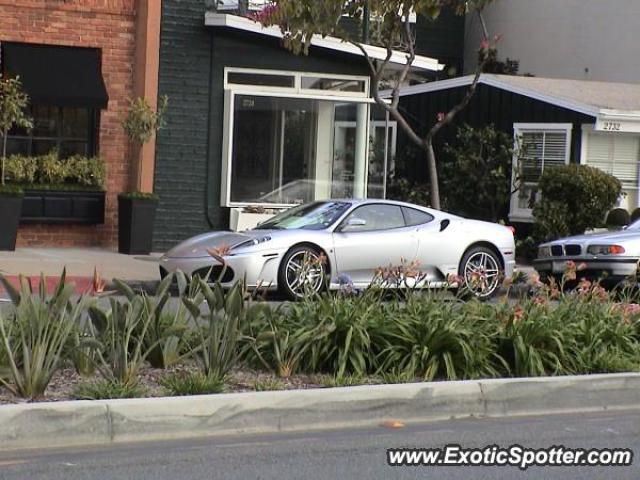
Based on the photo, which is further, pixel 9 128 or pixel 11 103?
pixel 9 128

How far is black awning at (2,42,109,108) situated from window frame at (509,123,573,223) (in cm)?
822

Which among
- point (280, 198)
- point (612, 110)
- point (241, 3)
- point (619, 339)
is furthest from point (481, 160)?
point (619, 339)

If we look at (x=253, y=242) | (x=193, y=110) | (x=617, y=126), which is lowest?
(x=253, y=242)

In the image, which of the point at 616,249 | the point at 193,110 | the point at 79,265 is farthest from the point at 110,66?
the point at 616,249

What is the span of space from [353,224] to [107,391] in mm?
7964

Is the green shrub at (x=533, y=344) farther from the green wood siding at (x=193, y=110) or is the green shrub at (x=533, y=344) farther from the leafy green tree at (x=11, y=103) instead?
the green wood siding at (x=193, y=110)

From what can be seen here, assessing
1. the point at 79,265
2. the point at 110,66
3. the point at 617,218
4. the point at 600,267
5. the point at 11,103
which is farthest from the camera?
the point at 617,218

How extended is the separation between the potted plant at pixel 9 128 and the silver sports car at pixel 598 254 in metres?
8.15

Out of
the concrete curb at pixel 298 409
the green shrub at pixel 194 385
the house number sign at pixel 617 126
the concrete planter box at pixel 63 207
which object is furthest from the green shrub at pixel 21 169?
the concrete curb at pixel 298 409

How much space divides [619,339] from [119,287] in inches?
160

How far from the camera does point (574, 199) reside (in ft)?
68.0

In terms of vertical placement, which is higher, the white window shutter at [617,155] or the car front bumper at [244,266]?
the white window shutter at [617,155]

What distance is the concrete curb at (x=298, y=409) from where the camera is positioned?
6809 mm

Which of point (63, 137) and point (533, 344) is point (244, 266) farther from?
point (63, 137)
